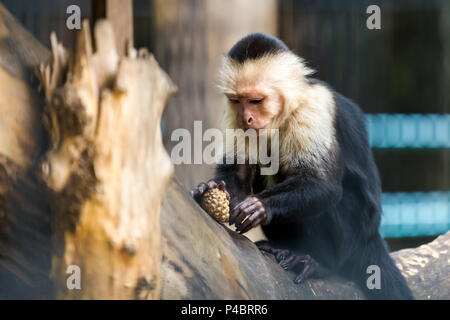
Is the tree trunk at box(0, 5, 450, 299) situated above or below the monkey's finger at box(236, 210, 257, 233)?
above

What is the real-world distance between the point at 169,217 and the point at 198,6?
1763 millimetres

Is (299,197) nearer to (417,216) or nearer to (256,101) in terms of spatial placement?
(256,101)

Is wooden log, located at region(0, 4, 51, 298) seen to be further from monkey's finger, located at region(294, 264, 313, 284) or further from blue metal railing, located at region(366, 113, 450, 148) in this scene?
blue metal railing, located at region(366, 113, 450, 148)

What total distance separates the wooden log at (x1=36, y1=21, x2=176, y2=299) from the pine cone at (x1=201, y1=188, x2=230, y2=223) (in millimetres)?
643

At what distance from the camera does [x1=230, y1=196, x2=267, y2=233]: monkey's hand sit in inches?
89.0

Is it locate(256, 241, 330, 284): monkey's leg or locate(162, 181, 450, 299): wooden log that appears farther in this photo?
locate(256, 241, 330, 284): monkey's leg

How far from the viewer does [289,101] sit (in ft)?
8.55

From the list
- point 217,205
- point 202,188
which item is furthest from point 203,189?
point 217,205

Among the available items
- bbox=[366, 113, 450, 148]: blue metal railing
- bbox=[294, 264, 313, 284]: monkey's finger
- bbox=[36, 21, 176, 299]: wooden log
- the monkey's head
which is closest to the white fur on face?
the monkey's head

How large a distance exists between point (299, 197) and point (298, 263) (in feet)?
0.92

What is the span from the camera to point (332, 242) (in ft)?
8.52

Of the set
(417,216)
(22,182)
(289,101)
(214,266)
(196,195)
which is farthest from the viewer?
(417,216)
